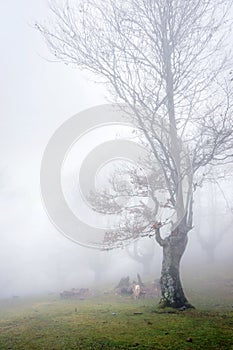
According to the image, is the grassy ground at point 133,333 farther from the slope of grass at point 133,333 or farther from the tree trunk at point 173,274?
the tree trunk at point 173,274

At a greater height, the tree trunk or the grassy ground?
the tree trunk

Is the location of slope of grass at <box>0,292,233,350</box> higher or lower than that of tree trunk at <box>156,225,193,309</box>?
lower

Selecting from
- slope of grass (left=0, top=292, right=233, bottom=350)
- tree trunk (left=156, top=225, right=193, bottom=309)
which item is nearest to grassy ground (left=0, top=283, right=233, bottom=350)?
slope of grass (left=0, top=292, right=233, bottom=350)

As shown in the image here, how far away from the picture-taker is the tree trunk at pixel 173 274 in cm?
1062

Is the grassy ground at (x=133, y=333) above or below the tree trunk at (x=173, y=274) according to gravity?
below

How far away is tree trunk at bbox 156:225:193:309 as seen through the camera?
34.8 feet

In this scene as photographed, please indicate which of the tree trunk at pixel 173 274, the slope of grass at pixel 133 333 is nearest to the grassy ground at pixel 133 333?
the slope of grass at pixel 133 333

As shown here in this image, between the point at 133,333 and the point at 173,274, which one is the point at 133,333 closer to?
the point at 133,333

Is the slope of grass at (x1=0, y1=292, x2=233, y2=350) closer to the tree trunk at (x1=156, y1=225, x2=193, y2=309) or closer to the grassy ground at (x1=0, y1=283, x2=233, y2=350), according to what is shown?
the grassy ground at (x1=0, y1=283, x2=233, y2=350)

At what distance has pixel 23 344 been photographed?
22.9ft

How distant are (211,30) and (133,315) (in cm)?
1061

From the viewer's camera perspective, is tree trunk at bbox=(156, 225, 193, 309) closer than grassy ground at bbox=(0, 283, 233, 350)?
No

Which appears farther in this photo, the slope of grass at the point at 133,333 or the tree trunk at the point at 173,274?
the tree trunk at the point at 173,274

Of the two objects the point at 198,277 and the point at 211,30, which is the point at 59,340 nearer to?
the point at 211,30
